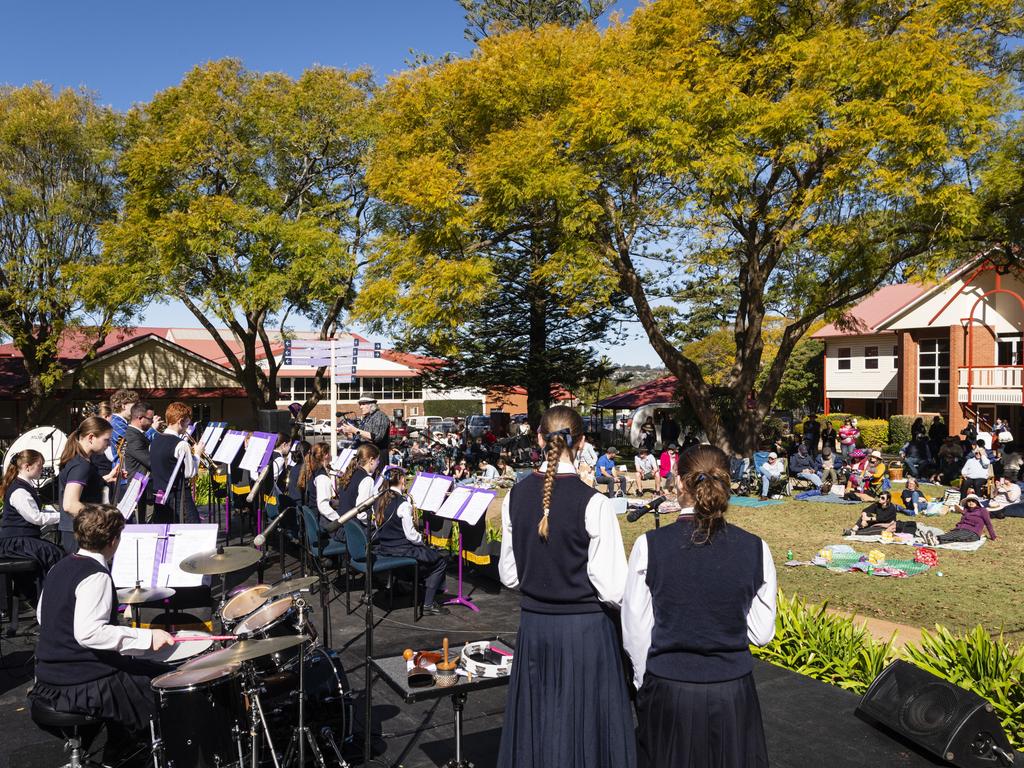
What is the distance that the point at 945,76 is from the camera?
651 inches

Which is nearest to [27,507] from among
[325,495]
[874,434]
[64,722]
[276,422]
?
[325,495]

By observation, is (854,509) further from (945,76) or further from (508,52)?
(508,52)

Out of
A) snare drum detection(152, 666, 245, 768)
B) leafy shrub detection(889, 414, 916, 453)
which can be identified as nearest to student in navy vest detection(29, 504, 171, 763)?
snare drum detection(152, 666, 245, 768)

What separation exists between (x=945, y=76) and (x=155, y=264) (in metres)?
21.7

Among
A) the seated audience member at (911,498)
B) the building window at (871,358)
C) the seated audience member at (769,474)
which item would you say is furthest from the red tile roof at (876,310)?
the seated audience member at (911,498)

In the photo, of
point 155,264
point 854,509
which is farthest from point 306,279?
point 854,509

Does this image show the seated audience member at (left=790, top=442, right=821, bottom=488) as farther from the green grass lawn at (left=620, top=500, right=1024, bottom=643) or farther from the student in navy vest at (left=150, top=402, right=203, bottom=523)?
the student in navy vest at (left=150, top=402, right=203, bottom=523)

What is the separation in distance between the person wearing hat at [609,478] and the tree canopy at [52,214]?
1578 centimetres

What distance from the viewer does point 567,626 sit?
145 inches

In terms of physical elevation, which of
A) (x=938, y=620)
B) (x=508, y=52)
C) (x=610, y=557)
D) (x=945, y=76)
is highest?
(x=508, y=52)

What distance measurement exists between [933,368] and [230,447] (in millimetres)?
30951

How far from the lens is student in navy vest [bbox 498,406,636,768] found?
11.8 ft

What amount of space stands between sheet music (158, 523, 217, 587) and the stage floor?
118 centimetres

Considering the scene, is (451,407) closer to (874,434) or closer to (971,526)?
(874,434)
